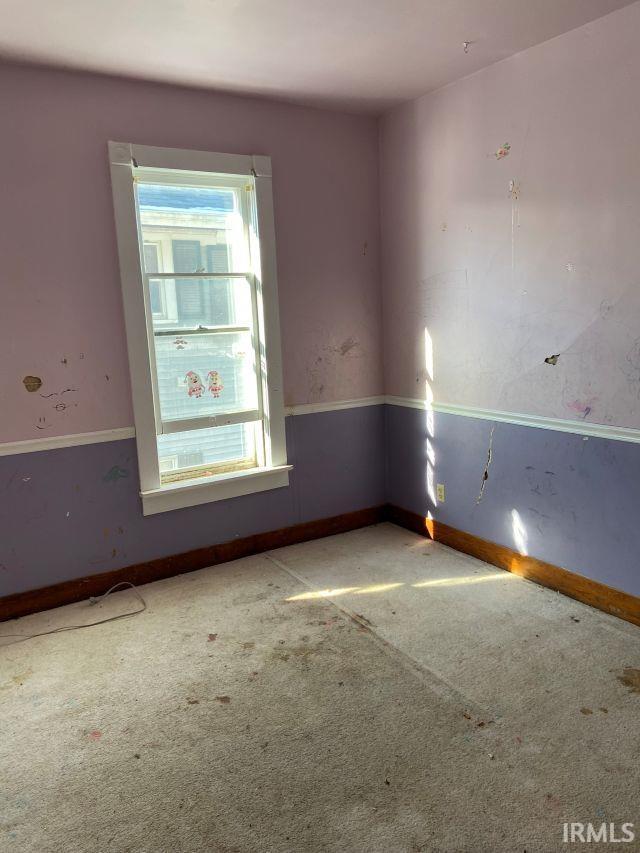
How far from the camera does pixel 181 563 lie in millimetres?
3445

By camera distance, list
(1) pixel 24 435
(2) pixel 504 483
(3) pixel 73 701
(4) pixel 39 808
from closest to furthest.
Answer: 1. (4) pixel 39 808
2. (3) pixel 73 701
3. (1) pixel 24 435
4. (2) pixel 504 483

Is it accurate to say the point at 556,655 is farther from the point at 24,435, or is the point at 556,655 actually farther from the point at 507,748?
the point at 24,435

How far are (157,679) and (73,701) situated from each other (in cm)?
31

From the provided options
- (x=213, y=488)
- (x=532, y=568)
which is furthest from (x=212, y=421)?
(x=532, y=568)

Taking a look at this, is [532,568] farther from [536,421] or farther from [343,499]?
[343,499]

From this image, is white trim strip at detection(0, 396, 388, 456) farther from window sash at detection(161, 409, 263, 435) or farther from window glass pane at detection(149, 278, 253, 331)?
window glass pane at detection(149, 278, 253, 331)

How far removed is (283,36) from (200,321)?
143 cm

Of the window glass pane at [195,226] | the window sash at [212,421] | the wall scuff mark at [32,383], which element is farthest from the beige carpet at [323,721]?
the window glass pane at [195,226]

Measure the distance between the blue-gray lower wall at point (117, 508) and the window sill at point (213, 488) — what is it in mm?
51

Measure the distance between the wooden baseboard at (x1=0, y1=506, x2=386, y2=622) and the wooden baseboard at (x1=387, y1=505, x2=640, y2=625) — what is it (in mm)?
367

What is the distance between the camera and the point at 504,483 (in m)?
3.28

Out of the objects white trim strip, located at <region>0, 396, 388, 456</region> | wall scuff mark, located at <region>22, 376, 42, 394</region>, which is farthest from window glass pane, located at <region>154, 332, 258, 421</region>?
wall scuff mark, located at <region>22, 376, 42, 394</region>

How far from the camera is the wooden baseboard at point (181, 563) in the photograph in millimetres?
3055

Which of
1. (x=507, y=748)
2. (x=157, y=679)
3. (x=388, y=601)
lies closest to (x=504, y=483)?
(x=388, y=601)
